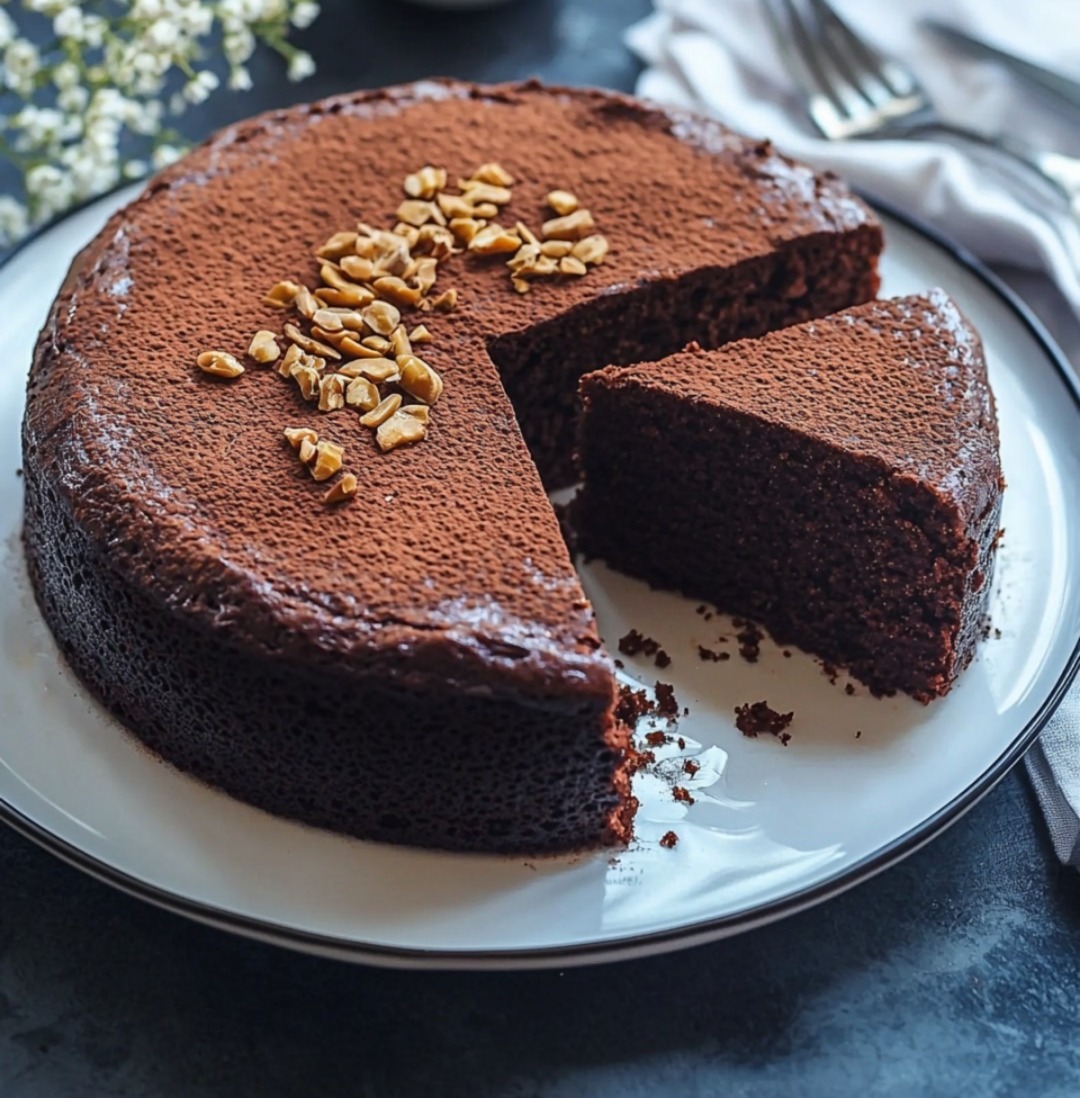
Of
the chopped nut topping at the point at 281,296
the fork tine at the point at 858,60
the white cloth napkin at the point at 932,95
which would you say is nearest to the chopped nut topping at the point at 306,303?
the chopped nut topping at the point at 281,296

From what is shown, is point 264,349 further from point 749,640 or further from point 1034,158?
point 1034,158

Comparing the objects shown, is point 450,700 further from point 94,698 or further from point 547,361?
point 547,361

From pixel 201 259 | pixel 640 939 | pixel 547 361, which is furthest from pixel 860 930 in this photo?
pixel 201 259

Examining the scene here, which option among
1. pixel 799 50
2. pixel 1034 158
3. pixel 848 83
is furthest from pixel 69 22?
pixel 1034 158

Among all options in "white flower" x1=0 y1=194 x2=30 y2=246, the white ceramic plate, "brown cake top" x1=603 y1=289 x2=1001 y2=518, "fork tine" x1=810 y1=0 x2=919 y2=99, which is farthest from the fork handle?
"white flower" x1=0 y1=194 x2=30 y2=246

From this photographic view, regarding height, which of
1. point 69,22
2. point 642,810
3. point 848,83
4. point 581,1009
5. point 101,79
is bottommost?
point 581,1009

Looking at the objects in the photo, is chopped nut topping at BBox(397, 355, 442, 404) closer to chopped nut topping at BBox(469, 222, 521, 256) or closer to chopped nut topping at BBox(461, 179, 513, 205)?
chopped nut topping at BBox(469, 222, 521, 256)

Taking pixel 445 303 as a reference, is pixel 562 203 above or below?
above
